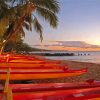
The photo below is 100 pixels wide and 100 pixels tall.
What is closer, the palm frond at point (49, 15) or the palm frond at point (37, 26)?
the palm frond at point (49, 15)

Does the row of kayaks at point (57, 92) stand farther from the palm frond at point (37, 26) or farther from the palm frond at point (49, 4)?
the palm frond at point (37, 26)

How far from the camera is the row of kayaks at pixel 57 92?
511 centimetres

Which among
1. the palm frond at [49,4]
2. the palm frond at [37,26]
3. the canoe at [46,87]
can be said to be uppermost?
the palm frond at [49,4]

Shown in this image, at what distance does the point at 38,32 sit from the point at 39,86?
14427 millimetres

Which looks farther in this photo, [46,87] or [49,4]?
[49,4]

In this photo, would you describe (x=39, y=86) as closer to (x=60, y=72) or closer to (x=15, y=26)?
(x=60, y=72)

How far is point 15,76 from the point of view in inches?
409

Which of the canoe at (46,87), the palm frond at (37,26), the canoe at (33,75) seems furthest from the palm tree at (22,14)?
the canoe at (46,87)

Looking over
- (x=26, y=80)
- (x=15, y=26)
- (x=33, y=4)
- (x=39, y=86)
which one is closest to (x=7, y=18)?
(x=15, y=26)

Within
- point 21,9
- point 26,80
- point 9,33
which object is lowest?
point 26,80

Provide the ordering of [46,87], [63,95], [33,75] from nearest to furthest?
[63,95], [46,87], [33,75]

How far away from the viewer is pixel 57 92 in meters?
5.47

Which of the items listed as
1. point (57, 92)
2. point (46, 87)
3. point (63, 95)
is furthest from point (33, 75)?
point (63, 95)

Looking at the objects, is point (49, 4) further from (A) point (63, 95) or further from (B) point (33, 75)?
(A) point (63, 95)
